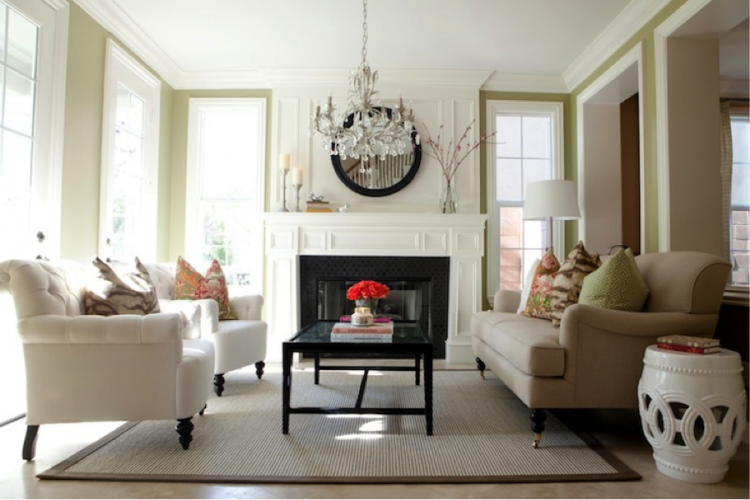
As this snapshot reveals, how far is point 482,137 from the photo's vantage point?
4711 mm

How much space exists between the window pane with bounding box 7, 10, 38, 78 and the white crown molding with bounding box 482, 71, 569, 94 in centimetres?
369

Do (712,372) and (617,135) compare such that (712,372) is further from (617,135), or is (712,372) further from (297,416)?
(617,135)

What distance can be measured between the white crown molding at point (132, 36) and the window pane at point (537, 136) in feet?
11.6

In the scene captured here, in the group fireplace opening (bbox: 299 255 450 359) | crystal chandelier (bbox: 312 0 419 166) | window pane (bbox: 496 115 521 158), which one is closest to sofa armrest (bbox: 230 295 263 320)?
fireplace opening (bbox: 299 255 450 359)

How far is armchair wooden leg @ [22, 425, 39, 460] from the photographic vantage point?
6.92ft

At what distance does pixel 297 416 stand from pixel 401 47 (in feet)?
10.2

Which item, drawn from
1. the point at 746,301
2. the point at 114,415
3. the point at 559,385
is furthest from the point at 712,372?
the point at 114,415

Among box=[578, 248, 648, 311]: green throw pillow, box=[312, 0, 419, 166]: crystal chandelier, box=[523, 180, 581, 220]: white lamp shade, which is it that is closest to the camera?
box=[578, 248, 648, 311]: green throw pillow

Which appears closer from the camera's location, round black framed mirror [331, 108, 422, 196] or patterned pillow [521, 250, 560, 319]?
patterned pillow [521, 250, 560, 319]

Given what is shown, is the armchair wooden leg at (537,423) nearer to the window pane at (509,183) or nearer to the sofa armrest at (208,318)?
the sofa armrest at (208,318)

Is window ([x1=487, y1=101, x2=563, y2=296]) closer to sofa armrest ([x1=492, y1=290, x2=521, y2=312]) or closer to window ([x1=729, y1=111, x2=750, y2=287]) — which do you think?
sofa armrest ([x1=492, y1=290, x2=521, y2=312])

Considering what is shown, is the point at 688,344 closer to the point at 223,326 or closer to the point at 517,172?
the point at 223,326

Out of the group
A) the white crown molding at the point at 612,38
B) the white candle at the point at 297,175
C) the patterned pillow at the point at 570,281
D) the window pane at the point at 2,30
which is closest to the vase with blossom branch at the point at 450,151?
the white crown molding at the point at 612,38

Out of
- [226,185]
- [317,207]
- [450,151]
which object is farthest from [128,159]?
[450,151]
